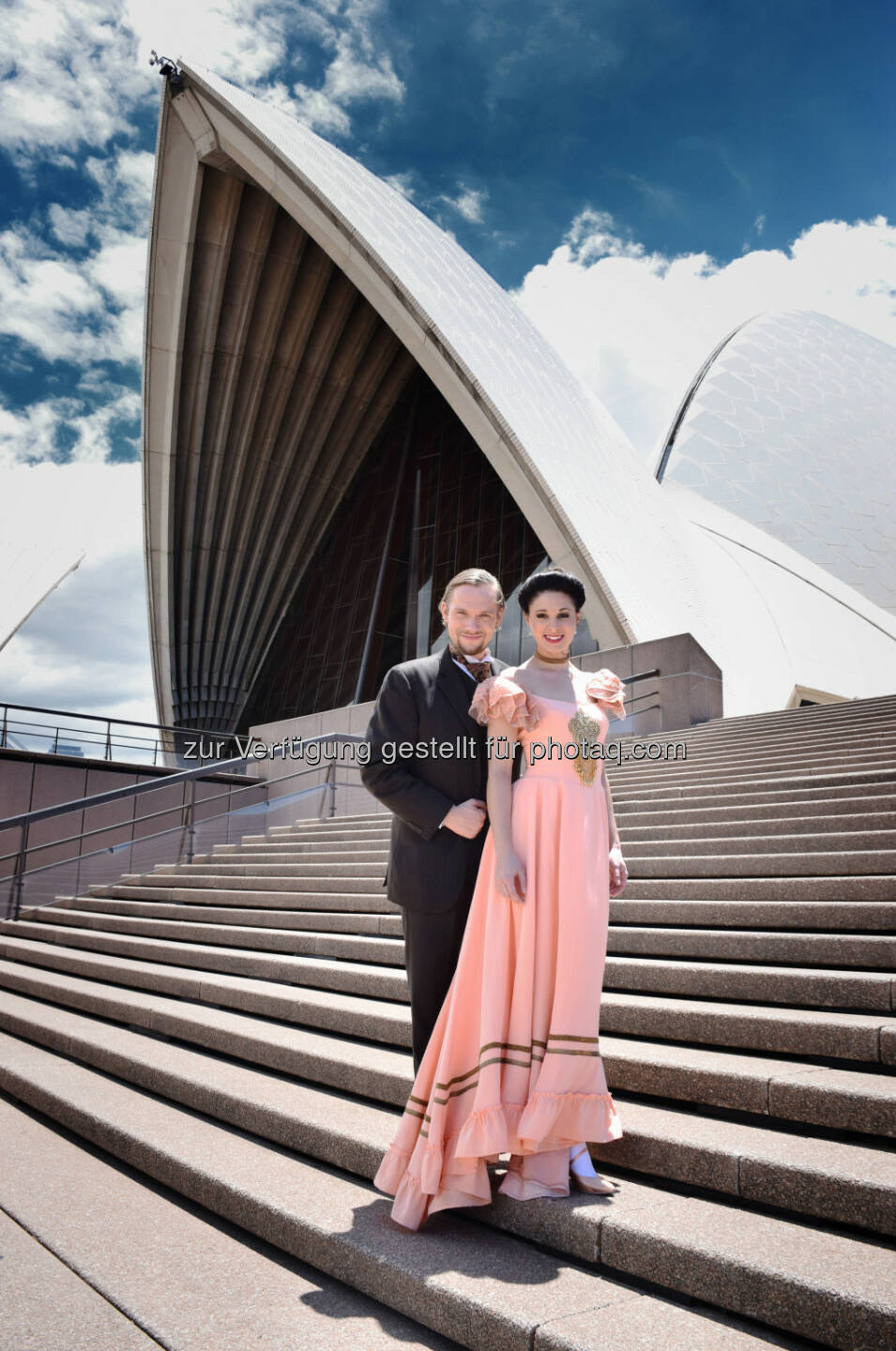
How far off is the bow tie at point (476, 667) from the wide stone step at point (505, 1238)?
4.07 feet

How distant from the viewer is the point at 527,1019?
7.00ft

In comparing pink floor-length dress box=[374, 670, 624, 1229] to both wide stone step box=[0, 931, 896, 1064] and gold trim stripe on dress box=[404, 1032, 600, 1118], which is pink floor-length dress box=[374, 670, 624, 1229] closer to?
gold trim stripe on dress box=[404, 1032, 600, 1118]

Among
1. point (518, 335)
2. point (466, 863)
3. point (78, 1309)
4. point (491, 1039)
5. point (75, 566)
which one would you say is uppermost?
point (518, 335)

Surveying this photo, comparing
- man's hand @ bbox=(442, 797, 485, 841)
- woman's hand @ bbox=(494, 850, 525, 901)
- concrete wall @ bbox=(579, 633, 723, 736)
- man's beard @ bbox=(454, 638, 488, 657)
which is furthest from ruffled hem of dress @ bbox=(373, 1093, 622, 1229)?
concrete wall @ bbox=(579, 633, 723, 736)

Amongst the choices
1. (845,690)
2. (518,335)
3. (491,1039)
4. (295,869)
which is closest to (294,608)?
(518,335)

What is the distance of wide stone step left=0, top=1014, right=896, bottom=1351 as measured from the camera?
168 cm

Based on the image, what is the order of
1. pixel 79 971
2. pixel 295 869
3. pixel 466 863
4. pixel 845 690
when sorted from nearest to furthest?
1. pixel 466 863
2. pixel 79 971
3. pixel 295 869
4. pixel 845 690

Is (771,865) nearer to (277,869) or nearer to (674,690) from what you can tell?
(277,869)

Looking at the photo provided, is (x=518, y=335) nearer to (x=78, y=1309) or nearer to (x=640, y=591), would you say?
(x=640, y=591)

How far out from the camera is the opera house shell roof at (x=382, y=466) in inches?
645

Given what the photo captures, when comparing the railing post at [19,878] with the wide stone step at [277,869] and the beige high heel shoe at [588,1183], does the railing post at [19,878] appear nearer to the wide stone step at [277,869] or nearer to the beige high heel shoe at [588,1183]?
the wide stone step at [277,869]

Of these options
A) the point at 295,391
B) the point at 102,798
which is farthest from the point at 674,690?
the point at 295,391

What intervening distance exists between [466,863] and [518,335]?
1879cm

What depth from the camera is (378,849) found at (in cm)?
684
